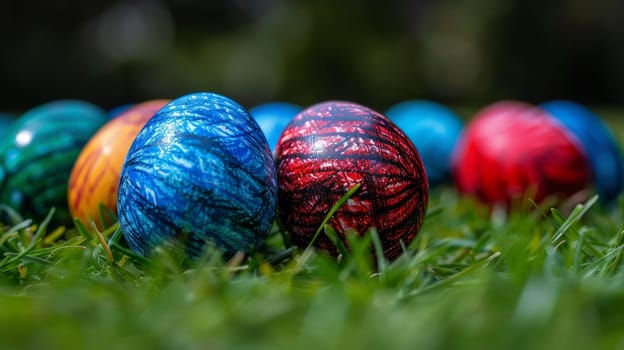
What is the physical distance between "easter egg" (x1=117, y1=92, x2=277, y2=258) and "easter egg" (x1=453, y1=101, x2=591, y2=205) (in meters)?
1.47

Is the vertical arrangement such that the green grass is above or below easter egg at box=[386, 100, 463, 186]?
above

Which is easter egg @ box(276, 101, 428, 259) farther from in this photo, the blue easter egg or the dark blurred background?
the dark blurred background

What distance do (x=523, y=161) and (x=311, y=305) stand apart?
1802mm

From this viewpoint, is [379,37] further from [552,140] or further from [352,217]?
[352,217]

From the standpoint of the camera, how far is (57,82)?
1148cm

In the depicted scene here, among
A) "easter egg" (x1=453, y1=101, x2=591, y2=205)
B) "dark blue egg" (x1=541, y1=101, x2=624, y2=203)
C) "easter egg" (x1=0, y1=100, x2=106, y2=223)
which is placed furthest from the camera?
"dark blue egg" (x1=541, y1=101, x2=624, y2=203)

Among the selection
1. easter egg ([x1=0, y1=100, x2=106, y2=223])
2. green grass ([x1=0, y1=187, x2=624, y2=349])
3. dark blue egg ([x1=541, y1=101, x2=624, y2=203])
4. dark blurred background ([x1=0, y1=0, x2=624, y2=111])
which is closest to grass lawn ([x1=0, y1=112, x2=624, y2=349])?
green grass ([x1=0, y1=187, x2=624, y2=349])

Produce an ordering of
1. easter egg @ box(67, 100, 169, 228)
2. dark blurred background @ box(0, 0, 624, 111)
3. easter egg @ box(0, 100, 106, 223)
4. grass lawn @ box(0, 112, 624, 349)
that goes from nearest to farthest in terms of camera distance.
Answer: grass lawn @ box(0, 112, 624, 349) < easter egg @ box(67, 100, 169, 228) < easter egg @ box(0, 100, 106, 223) < dark blurred background @ box(0, 0, 624, 111)

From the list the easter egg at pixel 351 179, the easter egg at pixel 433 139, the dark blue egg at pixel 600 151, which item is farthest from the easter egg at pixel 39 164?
the dark blue egg at pixel 600 151

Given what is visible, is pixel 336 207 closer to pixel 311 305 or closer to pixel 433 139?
pixel 311 305

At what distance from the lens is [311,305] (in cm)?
124

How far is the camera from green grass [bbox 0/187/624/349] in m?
1.04

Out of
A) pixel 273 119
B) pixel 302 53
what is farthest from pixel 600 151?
pixel 302 53

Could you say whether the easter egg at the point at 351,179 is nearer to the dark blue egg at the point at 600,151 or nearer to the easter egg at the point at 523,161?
the easter egg at the point at 523,161
